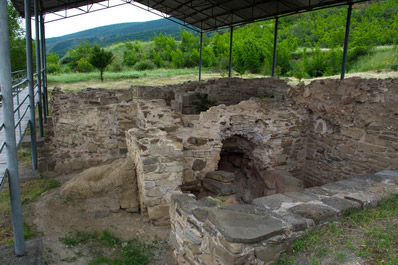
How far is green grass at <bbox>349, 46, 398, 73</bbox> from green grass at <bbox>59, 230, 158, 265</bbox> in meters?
21.2

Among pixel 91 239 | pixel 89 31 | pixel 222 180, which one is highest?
pixel 89 31

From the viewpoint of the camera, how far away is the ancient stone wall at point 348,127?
20.9ft

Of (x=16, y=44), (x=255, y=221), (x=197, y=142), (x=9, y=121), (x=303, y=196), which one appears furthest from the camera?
(x=16, y=44)

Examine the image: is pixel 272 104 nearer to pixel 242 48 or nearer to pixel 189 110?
pixel 189 110

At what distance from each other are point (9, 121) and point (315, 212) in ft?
12.9

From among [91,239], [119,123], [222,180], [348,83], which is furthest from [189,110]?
[91,239]

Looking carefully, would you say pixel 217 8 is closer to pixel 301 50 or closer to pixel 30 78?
pixel 30 78

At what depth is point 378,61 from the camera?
23.1 meters

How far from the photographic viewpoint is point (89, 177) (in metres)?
6.50

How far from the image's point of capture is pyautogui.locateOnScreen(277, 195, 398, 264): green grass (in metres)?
2.79

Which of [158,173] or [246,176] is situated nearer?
[158,173]

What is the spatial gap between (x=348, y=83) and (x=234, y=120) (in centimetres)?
274

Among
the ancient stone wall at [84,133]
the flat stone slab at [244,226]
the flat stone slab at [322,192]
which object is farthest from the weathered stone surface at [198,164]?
the flat stone slab at [244,226]

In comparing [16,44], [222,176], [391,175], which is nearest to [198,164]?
[222,176]
